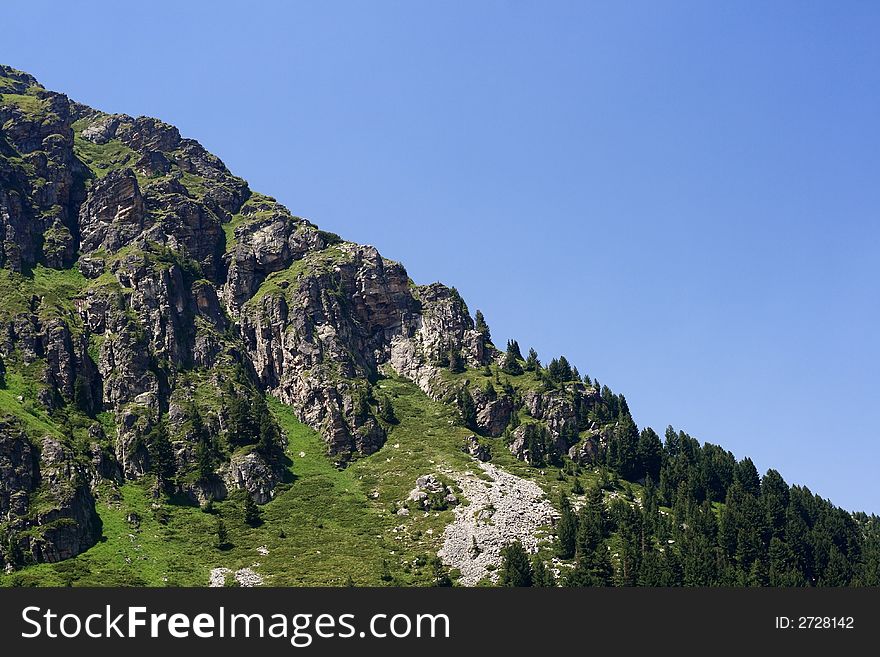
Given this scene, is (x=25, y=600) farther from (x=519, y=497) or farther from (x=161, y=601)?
(x=519, y=497)

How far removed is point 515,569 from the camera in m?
133

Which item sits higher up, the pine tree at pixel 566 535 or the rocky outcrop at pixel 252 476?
the rocky outcrop at pixel 252 476

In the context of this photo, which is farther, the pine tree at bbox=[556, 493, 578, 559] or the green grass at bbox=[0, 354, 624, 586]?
the pine tree at bbox=[556, 493, 578, 559]

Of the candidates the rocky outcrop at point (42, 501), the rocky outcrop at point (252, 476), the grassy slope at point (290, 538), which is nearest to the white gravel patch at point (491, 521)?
the grassy slope at point (290, 538)

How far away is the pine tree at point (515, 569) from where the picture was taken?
131375 mm

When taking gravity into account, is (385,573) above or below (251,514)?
below

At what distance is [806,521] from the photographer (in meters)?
185

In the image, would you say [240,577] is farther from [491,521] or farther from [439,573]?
[491,521]

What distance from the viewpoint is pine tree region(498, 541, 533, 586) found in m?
131

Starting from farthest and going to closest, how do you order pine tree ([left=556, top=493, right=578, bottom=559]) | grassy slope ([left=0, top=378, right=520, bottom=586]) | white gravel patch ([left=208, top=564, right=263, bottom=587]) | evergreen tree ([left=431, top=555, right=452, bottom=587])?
pine tree ([left=556, top=493, right=578, bottom=559]) < white gravel patch ([left=208, top=564, right=263, bottom=587]) < grassy slope ([left=0, top=378, right=520, bottom=586]) < evergreen tree ([left=431, top=555, right=452, bottom=587])

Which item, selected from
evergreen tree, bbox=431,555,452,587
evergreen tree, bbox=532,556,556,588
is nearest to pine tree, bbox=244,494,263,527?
evergreen tree, bbox=431,555,452,587

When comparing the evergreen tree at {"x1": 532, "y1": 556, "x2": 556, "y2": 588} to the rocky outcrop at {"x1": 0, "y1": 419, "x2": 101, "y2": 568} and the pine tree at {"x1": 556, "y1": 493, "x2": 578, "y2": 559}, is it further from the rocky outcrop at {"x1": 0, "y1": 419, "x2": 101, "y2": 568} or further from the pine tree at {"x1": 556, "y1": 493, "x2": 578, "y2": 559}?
the rocky outcrop at {"x1": 0, "y1": 419, "x2": 101, "y2": 568}

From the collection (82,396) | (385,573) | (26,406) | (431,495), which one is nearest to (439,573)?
(385,573)

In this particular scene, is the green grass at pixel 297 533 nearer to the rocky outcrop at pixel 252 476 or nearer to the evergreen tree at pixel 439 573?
the evergreen tree at pixel 439 573
